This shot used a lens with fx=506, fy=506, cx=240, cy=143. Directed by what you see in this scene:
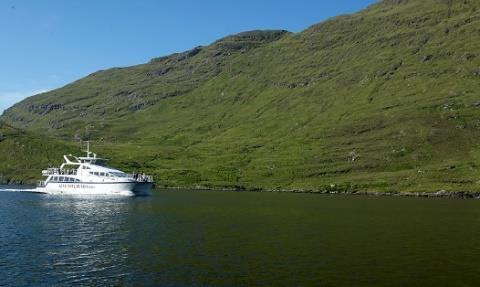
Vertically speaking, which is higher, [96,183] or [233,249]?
[96,183]

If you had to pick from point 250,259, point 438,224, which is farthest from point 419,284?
point 438,224

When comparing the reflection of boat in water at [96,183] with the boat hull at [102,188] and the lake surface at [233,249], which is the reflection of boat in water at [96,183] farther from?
the lake surface at [233,249]

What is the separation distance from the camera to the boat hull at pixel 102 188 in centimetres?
16762

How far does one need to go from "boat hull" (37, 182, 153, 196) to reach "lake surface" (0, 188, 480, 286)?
5878 centimetres

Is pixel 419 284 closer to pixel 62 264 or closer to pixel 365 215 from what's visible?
pixel 62 264

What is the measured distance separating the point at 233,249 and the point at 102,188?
114709 millimetres

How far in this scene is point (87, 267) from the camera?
52.6 m

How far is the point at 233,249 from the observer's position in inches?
2518

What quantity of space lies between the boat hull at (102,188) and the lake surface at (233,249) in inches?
2314

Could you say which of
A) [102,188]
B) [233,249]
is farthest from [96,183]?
[233,249]

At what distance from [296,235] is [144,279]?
3510 centimetres

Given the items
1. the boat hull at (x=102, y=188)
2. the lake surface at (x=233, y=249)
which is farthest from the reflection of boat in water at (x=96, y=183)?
the lake surface at (x=233, y=249)

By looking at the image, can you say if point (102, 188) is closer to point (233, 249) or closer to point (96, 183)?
point (96, 183)

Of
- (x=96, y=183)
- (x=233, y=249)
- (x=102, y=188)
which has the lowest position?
(x=233, y=249)
